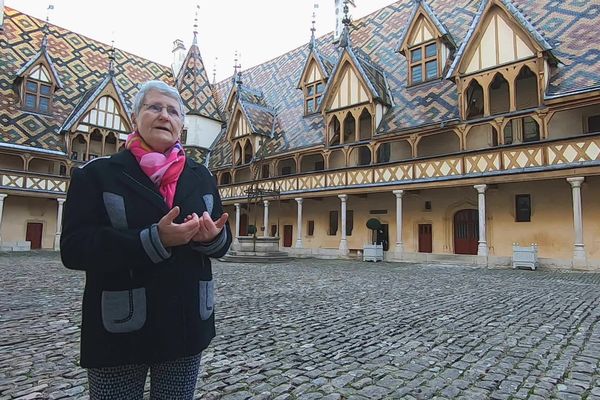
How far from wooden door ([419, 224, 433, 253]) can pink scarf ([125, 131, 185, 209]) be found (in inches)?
746

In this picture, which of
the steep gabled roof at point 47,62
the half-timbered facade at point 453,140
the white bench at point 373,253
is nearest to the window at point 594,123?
the half-timbered facade at point 453,140

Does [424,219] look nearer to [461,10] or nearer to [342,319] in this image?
[461,10]

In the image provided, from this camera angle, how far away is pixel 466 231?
1820cm

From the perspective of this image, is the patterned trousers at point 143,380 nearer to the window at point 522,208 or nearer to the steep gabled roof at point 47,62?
the window at point 522,208

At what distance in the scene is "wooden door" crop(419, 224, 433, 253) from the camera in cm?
1923

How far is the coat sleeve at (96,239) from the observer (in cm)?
137

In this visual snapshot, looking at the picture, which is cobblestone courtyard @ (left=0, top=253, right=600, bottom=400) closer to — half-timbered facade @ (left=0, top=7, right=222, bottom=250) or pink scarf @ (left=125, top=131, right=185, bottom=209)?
pink scarf @ (left=125, top=131, right=185, bottom=209)

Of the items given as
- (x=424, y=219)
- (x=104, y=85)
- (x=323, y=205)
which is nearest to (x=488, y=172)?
(x=424, y=219)

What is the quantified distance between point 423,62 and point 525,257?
1120 cm

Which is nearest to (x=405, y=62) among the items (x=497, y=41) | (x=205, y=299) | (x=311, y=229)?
(x=497, y=41)

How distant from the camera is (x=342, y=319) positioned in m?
5.35

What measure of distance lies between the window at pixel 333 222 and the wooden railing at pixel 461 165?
2660 mm

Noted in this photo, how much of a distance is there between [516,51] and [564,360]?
50.6ft

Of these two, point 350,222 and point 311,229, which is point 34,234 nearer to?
point 311,229
